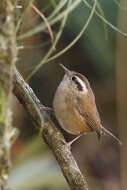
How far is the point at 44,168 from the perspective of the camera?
5340mm

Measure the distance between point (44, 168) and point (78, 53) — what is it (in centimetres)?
241

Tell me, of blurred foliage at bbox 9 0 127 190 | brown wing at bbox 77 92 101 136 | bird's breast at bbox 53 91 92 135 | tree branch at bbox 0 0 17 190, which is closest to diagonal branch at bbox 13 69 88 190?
tree branch at bbox 0 0 17 190

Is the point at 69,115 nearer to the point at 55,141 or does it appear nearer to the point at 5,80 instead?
the point at 55,141

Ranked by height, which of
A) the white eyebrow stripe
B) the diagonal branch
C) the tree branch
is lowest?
the white eyebrow stripe

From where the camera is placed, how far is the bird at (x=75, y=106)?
3.80 m

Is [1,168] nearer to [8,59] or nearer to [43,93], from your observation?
[8,59]

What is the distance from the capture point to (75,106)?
3.99 m

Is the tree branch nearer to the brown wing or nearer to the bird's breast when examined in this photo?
the bird's breast

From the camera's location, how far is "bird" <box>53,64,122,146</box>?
12.5ft

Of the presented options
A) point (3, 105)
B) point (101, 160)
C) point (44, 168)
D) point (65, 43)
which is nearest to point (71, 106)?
point (44, 168)

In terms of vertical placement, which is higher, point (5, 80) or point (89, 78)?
point (5, 80)

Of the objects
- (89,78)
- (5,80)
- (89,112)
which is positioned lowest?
(89,78)

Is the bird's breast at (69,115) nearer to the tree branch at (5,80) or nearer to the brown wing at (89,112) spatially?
the brown wing at (89,112)

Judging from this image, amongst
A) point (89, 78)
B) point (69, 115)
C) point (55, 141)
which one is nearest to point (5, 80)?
point (55, 141)
